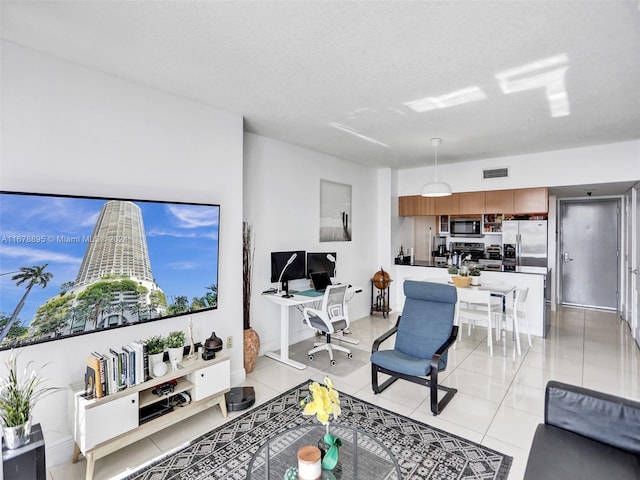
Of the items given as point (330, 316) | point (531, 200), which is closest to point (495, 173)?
point (531, 200)

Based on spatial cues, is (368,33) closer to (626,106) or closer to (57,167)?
(57,167)

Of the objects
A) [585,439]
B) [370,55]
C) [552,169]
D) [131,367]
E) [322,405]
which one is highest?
[370,55]

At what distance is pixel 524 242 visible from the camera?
19.1 feet

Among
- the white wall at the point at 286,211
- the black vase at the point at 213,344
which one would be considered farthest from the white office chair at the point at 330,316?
the black vase at the point at 213,344

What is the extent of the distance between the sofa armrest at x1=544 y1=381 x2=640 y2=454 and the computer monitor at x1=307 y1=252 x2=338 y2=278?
314cm

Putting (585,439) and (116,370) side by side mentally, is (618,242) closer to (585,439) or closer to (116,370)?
(585,439)

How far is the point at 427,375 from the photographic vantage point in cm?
294

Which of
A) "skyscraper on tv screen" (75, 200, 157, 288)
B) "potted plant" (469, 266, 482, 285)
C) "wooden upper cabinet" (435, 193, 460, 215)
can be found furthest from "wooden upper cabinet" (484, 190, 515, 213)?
"skyscraper on tv screen" (75, 200, 157, 288)

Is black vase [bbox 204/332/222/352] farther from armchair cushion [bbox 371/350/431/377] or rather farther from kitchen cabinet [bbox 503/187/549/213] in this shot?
kitchen cabinet [bbox 503/187/549/213]

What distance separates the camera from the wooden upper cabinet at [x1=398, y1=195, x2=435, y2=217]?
251 inches

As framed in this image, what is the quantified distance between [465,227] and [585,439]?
524 centimetres

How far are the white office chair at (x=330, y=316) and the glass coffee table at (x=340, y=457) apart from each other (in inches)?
76.1

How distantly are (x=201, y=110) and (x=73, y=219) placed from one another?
1.52m

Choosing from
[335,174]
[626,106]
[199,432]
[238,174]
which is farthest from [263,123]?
[626,106]
